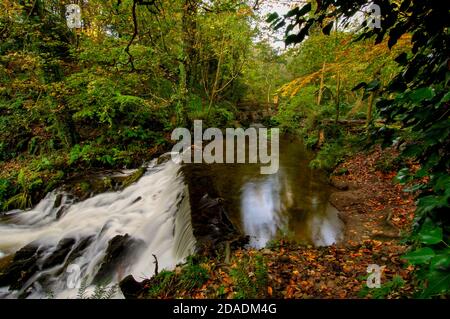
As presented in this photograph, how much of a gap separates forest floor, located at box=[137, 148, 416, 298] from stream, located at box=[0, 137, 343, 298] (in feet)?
2.02

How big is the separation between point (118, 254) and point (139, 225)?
1.25 m

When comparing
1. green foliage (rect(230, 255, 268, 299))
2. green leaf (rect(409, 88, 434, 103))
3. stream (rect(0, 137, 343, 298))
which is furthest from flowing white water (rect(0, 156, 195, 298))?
green leaf (rect(409, 88, 434, 103))

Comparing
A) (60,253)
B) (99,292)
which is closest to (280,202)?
(99,292)

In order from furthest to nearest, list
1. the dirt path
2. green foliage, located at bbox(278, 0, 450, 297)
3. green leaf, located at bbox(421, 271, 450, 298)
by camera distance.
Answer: the dirt path < green foliage, located at bbox(278, 0, 450, 297) < green leaf, located at bbox(421, 271, 450, 298)

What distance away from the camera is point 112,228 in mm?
7168

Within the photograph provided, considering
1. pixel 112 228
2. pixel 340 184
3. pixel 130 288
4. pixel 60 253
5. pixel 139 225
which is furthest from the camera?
pixel 340 184

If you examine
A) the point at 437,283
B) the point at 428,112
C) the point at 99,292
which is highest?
the point at 428,112

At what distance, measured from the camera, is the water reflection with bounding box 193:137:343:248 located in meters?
5.79

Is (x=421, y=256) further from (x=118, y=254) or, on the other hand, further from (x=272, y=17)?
(x=118, y=254)

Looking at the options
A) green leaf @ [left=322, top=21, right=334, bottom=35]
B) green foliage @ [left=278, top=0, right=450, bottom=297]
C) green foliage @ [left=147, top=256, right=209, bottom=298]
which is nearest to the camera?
green foliage @ [left=278, top=0, right=450, bottom=297]

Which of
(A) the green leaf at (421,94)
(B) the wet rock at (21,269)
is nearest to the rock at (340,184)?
(A) the green leaf at (421,94)

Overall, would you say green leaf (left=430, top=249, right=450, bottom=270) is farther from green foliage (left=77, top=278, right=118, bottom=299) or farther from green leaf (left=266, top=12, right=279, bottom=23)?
green foliage (left=77, top=278, right=118, bottom=299)

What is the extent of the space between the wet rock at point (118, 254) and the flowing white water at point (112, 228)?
4.1 inches

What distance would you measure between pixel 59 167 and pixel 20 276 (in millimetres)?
5359
